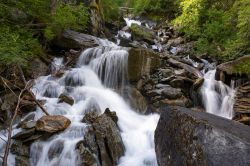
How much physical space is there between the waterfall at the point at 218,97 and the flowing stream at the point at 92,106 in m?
2.35

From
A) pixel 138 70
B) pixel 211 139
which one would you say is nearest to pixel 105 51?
pixel 138 70

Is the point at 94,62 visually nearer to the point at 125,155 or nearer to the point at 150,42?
the point at 125,155

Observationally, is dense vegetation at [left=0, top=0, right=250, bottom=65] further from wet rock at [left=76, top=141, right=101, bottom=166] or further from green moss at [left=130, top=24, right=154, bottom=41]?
wet rock at [left=76, top=141, right=101, bottom=166]

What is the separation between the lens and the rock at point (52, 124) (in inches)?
309

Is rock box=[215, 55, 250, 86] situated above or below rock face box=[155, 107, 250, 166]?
above

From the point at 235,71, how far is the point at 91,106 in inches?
238

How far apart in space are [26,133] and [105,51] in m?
6.46

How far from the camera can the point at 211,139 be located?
407cm

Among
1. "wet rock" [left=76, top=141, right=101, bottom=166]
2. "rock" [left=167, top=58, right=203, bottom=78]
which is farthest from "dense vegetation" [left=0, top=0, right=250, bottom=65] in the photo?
"wet rock" [left=76, top=141, right=101, bottom=166]

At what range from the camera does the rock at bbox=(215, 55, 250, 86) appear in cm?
1155

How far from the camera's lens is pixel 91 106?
9.91 metres

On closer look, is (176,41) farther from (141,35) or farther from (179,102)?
(179,102)

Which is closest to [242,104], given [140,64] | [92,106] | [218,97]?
[218,97]

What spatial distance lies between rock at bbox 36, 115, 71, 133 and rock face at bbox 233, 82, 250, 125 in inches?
222
